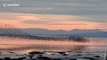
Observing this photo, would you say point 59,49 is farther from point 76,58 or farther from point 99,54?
point 99,54

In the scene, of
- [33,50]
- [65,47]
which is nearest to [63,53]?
[65,47]

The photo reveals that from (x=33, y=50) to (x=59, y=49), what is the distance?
0.70 m

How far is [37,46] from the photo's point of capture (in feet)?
31.3

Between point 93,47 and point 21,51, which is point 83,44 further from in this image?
point 21,51

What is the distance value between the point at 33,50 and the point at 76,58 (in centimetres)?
112

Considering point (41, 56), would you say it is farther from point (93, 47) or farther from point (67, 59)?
point (93, 47)

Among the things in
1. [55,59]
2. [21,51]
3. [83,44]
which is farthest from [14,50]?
[83,44]

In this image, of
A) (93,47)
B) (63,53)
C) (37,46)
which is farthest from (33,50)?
(93,47)

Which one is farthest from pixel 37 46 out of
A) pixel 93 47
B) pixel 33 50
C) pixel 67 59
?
pixel 93 47

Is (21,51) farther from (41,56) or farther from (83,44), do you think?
(83,44)

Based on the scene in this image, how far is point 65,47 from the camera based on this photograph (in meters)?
9.54

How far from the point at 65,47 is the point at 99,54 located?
103 cm

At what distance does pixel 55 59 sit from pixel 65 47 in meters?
0.45

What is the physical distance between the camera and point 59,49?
9719 mm
